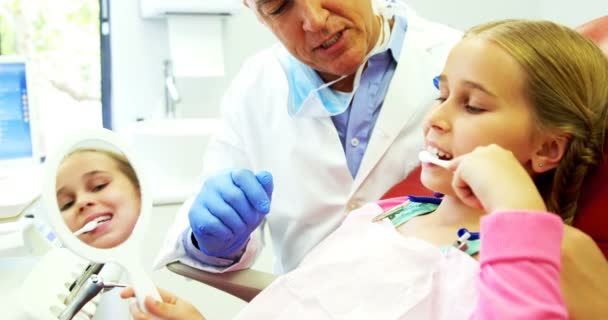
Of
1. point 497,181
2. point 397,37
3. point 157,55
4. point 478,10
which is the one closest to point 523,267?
point 497,181

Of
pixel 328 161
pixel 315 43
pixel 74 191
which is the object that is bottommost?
pixel 328 161

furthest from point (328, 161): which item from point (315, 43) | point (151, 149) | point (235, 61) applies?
point (235, 61)

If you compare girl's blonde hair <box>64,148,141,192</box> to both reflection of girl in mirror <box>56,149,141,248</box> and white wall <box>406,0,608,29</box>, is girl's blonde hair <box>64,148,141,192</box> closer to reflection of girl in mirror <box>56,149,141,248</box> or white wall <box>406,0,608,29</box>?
reflection of girl in mirror <box>56,149,141,248</box>

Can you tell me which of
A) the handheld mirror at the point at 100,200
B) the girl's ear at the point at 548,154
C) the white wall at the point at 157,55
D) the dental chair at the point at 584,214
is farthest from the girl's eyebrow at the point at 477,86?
the white wall at the point at 157,55

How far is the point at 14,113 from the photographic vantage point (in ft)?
5.88

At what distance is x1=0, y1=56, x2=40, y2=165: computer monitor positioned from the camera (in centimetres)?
176

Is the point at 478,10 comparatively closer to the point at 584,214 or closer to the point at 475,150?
the point at 584,214

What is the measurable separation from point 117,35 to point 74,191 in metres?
1.58

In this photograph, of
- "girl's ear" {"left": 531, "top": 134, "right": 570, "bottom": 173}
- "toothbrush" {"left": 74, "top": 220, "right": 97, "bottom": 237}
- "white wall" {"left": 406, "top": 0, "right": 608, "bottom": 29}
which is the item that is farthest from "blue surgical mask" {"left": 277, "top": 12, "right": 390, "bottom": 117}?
"white wall" {"left": 406, "top": 0, "right": 608, "bottom": 29}

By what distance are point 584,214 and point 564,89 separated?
0.21 m

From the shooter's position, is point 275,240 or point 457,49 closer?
point 457,49

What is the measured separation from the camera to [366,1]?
1336 mm

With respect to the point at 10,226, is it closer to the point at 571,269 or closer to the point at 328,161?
the point at 328,161

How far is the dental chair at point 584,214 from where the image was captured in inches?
38.5
